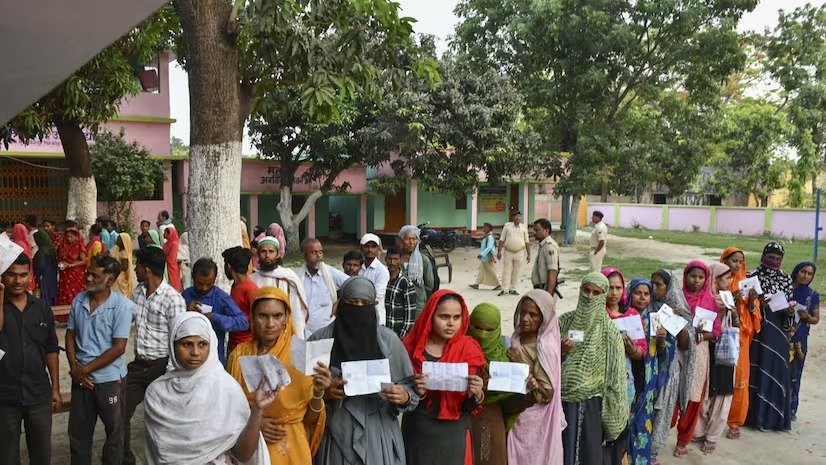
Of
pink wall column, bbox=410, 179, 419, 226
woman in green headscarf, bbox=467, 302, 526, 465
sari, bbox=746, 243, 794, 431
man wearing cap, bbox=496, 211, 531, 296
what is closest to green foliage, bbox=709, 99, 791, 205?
pink wall column, bbox=410, 179, 419, 226

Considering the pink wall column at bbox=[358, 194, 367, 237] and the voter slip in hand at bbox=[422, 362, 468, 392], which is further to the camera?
the pink wall column at bbox=[358, 194, 367, 237]

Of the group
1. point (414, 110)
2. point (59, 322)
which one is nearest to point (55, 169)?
point (59, 322)

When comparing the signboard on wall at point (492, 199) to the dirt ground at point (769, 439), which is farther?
the signboard on wall at point (492, 199)

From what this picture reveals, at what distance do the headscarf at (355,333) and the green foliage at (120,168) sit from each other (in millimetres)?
12094

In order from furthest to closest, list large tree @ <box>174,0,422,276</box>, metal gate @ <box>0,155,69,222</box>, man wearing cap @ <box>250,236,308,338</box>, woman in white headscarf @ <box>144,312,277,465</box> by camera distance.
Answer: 1. metal gate @ <box>0,155,69,222</box>
2. large tree @ <box>174,0,422,276</box>
3. man wearing cap @ <box>250,236,308,338</box>
4. woman in white headscarf @ <box>144,312,277,465</box>

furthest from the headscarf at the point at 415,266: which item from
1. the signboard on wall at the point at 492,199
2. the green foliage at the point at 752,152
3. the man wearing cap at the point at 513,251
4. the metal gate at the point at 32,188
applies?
the green foliage at the point at 752,152

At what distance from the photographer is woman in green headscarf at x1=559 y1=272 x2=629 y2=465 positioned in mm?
3711

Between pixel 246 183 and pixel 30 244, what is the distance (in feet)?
28.7

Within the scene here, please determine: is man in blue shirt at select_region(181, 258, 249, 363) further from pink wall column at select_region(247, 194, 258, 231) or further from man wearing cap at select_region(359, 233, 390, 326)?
pink wall column at select_region(247, 194, 258, 231)

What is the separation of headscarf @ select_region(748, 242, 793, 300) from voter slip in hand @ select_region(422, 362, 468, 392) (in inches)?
160

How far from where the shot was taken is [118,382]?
13.0 ft

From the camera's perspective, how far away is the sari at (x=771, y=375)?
18.1 ft

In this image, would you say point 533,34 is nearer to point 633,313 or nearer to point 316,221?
point 316,221

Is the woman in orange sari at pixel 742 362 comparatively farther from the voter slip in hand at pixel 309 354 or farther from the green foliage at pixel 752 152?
the green foliage at pixel 752 152
